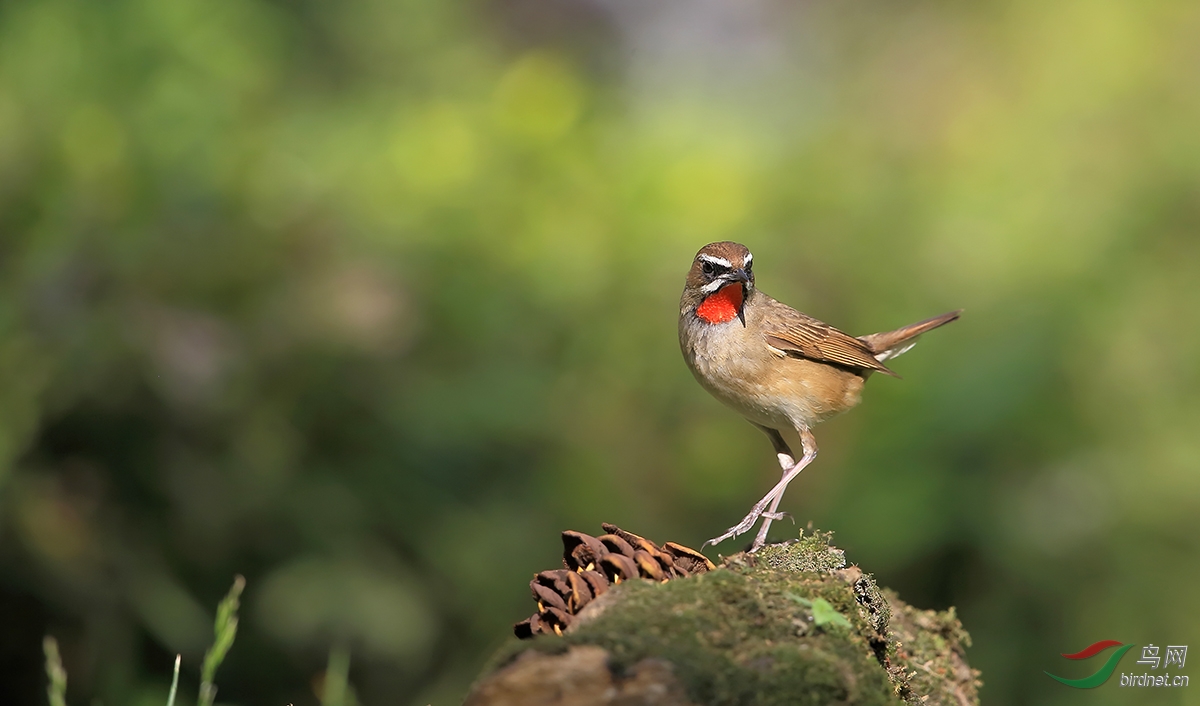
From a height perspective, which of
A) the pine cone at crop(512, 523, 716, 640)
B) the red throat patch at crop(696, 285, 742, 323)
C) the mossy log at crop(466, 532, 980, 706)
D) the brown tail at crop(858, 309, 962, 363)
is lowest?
the mossy log at crop(466, 532, 980, 706)

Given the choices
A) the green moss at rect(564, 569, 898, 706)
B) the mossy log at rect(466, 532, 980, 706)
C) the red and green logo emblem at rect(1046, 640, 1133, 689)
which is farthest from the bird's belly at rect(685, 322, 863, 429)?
the red and green logo emblem at rect(1046, 640, 1133, 689)

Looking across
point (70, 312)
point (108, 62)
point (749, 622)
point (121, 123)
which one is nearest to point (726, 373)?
point (749, 622)

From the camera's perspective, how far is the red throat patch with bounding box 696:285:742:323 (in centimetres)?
483

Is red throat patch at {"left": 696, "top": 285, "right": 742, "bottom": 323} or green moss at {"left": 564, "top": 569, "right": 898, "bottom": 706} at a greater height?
red throat patch at {"left": 696, "top": 285, "right": 742, "bottom": 323}

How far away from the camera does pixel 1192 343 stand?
21.4 feet

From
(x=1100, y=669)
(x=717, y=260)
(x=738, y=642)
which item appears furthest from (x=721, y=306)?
(x=1100, y=669)

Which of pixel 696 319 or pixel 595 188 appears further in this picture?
pixel 595 188

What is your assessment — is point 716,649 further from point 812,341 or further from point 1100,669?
point 1100,669

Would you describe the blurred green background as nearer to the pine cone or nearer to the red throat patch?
the red throat patch

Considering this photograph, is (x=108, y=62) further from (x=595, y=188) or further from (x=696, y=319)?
(x=696, y=319)

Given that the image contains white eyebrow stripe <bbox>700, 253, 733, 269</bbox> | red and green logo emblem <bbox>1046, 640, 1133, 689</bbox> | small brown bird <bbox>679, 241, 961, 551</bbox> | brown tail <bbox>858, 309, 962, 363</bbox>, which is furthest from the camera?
brown tail <bbox>858, 309, 962, 363</bbox>

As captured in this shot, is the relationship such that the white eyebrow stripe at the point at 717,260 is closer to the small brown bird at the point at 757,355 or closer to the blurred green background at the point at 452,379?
the small brown bird at the point at 757,355

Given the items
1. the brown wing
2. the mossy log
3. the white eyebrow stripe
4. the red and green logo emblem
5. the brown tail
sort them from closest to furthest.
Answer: the mossy log
the white eyebrow stripe
the brown wing
the red and green logo emblem
the brown tail

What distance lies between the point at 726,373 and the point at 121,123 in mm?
4043
